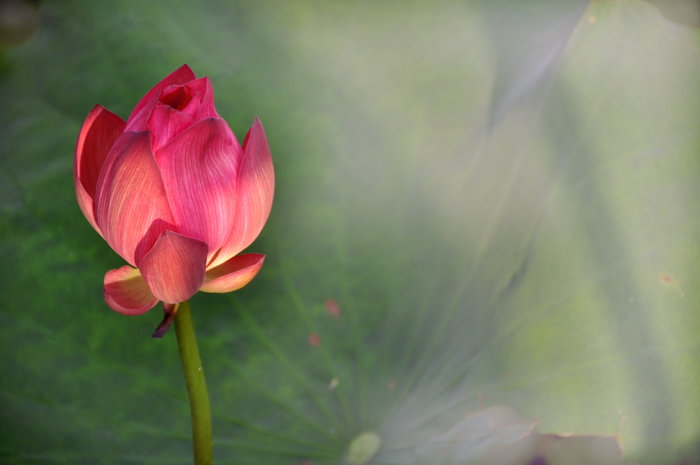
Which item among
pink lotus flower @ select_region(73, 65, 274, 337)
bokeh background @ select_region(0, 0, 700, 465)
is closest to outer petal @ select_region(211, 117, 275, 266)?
pink lotus flower @ select_region(73, 65, 274, 337)

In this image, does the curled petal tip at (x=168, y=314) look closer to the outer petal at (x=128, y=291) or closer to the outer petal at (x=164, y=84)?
the outer petal at (x=128, y=291)

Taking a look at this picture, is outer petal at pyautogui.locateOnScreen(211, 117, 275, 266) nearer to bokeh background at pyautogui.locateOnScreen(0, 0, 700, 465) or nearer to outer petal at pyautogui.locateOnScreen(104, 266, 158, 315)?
outer petal at pyautogui.locateOnScreen(104, 266, 158, 315)

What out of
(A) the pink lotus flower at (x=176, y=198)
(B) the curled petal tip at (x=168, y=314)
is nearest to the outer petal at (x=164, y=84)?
(A) the pink lotus flower at (x=176, y=198)

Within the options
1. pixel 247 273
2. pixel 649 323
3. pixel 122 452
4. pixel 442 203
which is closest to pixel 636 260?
pixel 649 323

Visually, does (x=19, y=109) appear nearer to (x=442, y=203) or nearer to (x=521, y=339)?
(x=442, y=203)

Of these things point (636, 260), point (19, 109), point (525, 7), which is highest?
point (525, 7)

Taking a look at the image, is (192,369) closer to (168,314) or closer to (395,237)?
(168,314)

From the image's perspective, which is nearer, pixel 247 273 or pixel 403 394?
pixel 247 273
